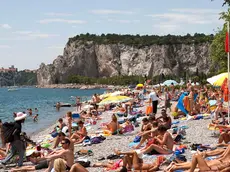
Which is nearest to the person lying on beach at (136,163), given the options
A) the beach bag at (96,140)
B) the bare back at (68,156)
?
the bare back at (68,156)

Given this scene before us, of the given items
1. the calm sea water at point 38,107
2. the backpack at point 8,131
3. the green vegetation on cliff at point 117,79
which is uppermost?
the backpack at point 8,131

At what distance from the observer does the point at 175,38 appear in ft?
482

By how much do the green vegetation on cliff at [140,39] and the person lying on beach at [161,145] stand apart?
12598cm

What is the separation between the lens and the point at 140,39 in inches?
5974

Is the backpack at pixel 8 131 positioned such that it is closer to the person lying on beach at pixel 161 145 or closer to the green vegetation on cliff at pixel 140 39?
the person lying on beach at pixel 161 145

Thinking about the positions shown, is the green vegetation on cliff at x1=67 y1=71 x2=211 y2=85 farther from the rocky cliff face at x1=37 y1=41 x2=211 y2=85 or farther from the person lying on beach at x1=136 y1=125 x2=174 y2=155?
the person lying on beach at x1=136 y1=125 x2=174 y2=155

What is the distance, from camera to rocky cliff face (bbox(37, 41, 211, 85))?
137 meters

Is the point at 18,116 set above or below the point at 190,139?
above

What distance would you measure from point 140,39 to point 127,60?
13155mm

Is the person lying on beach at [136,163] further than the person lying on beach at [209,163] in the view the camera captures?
Yes

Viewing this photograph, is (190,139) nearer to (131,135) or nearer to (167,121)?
(167,121)

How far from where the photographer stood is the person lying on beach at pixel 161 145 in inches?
389

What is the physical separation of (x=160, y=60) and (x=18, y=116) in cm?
12940

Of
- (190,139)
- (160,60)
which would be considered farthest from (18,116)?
(160,60)
